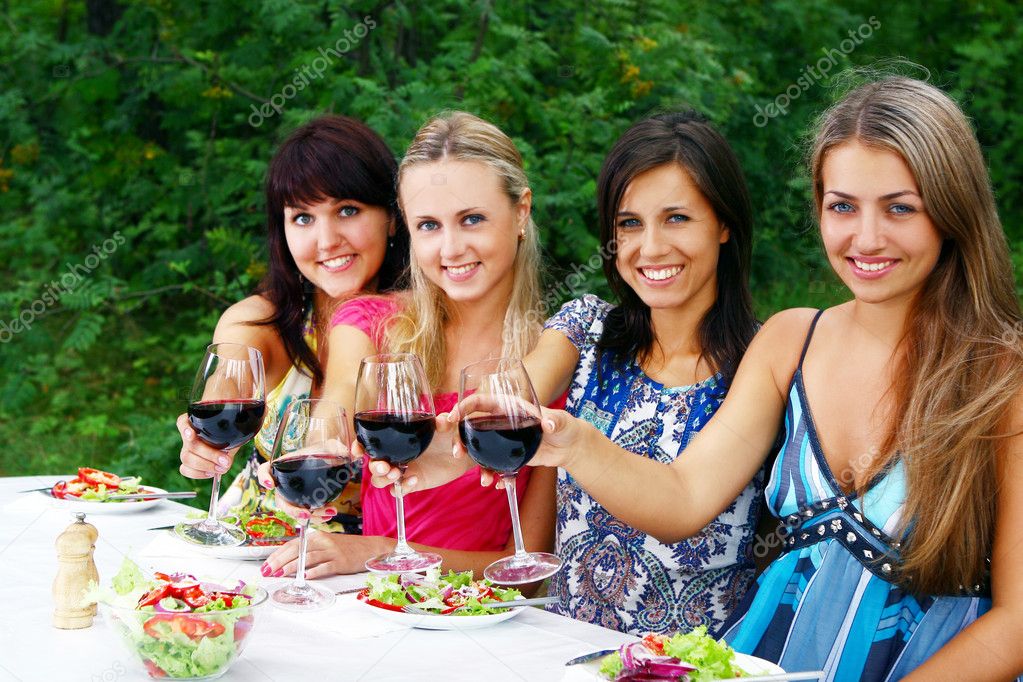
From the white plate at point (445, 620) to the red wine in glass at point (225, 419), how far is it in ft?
1.46

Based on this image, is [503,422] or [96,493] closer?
[503,422]

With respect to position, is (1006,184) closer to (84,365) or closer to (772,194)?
(772,194)

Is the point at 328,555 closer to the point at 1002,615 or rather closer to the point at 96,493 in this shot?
the point at 96,493

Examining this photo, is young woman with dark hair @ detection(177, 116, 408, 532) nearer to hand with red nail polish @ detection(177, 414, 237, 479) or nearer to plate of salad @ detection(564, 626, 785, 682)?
hand with red nail polish @ detection(177, 414, 237, 479)

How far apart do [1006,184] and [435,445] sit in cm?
707

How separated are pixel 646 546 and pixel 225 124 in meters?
4.34

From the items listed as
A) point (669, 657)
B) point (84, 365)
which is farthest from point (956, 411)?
point (84, 365)

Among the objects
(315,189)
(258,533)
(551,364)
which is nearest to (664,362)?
(551,364)

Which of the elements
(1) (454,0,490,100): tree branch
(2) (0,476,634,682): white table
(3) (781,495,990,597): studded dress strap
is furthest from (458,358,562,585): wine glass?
(1) (454,0,490,100): tree branch

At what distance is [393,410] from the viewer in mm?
1765

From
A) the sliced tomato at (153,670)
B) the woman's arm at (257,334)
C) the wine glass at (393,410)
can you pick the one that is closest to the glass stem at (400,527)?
the wine glass at (393,410)

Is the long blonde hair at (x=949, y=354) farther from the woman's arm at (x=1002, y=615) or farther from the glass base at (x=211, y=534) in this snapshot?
the glass base at (x=211, y=534)

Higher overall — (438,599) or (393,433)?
(393,433)

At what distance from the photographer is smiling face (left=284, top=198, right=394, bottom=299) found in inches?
118
